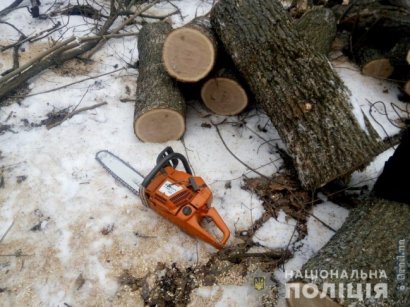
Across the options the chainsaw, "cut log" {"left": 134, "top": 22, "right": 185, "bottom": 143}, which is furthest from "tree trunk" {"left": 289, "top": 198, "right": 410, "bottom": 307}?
"cut log" {"left": 134, "top": 22, "right": 185, "bottom": 143}

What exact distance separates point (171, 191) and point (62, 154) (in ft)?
4.42

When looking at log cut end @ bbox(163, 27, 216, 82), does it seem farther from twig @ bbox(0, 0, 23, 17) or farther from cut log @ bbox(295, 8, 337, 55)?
twig @ bbox(0, 0, 23, 17)

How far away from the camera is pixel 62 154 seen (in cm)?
328

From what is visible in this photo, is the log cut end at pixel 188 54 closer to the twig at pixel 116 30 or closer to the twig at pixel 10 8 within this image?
the twig at pixel 116 30

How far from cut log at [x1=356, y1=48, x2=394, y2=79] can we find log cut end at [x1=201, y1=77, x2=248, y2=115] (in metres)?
1.71

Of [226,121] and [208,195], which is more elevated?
[208,195]

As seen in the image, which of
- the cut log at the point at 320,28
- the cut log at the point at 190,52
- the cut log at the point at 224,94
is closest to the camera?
the cut log at the point at 190,52

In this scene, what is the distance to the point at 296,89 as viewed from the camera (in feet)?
9.44

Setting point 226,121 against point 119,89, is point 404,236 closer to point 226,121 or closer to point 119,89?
point 226,121

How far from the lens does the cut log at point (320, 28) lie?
4.04 m

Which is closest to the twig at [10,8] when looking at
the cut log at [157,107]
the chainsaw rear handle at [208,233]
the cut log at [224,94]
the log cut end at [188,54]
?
the cut log at [157,107]

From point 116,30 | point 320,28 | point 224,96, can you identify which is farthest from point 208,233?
point 116,30


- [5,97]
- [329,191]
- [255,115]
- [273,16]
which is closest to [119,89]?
[5,97]

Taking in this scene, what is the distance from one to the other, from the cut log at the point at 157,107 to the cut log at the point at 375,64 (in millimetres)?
2298
